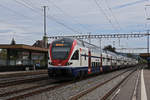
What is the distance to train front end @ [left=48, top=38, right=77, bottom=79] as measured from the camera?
52.9ft

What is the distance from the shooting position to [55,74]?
1622 cm

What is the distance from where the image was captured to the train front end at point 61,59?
1611 centimetres

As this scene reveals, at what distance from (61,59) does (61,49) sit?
2.72 ft

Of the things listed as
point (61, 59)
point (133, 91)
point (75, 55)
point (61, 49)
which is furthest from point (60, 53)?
point (133, 91)

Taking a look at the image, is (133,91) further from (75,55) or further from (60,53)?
(60,53)

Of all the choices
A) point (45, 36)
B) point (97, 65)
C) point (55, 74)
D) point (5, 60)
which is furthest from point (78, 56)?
point (45, 36)

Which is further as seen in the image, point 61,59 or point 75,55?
point 75,55

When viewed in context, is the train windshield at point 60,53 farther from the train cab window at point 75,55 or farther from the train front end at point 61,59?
the train cab window at point 75,55

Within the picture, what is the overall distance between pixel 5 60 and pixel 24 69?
533cm

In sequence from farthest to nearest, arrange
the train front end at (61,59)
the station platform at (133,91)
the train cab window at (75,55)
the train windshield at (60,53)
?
the train cab window at (75,55) < the train windshield at (60,53) < the train front end at (61,59) < the station platform at (133,91)

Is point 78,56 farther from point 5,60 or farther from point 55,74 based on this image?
point 5,60

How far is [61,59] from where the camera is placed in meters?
16.3

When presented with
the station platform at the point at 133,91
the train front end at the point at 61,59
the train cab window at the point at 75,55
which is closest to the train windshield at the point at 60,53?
Result: the train front end at the point at 61,59

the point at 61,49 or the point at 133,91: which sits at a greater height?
the point at 61,49
